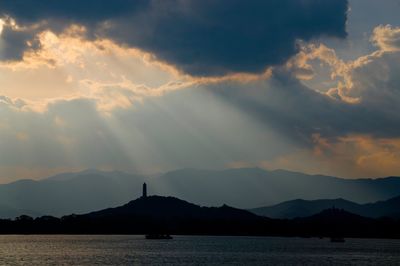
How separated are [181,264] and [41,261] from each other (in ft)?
121

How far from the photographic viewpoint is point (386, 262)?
570ft

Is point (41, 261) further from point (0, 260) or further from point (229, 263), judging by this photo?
point (229, 263)

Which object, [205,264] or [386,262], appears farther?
[386,262]

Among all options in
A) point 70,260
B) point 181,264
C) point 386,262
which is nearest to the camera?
point 181,264

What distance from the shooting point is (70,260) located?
6407 inches

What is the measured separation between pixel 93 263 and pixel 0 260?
24749 mm

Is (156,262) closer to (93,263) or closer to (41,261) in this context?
(93,263)

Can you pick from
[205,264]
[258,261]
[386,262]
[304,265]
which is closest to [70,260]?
[205,264]

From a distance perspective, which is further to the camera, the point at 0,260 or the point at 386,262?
the point at 386,262

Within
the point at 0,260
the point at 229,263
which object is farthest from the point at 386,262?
the point at 0,260

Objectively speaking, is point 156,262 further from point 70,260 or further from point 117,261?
point 70,260

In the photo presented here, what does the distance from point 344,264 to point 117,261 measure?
6026cm

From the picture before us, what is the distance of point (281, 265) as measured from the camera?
156m

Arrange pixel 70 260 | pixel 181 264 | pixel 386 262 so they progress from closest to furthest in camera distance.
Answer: pixel 181 264 → pixel 70 260 → pixel 386 262
